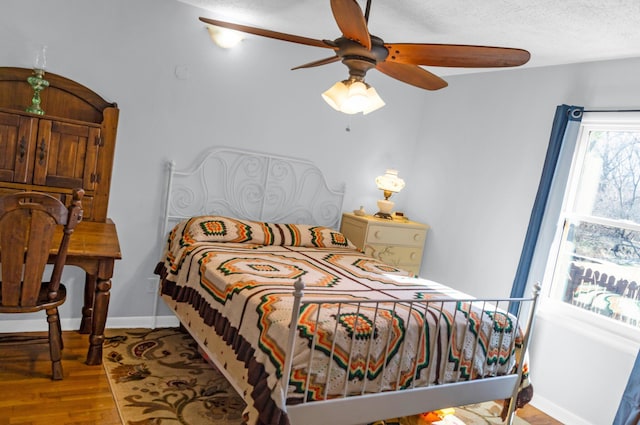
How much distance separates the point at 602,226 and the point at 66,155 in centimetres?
348

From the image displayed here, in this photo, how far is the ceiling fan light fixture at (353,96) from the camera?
2.18m

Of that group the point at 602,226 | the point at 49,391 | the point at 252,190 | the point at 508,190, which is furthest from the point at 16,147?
the point at 602,226

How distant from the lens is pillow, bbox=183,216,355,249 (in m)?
3.37

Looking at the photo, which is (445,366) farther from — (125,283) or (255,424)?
(125,283)

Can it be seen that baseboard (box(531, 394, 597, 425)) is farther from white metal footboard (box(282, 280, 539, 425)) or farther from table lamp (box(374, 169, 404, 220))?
table lamp (box(374, 169, 404, 220))

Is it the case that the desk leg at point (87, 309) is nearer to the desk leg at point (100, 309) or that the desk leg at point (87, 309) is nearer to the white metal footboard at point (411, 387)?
the desk leg at point (100, 309)

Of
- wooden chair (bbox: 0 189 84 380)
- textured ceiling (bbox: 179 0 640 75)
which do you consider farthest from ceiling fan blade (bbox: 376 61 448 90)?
wooden chair (bbox: 0 189 84 380)

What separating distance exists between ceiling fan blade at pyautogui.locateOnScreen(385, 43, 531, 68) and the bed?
107 centimetres

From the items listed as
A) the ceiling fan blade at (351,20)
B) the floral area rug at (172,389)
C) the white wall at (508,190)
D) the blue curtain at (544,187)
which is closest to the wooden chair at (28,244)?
the floral area rug at (172,389)

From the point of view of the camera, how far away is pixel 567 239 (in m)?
3.46

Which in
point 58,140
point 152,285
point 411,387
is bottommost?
point 152,285

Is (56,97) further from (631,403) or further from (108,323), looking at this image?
(631,403)

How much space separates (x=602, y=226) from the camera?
10.8 ft

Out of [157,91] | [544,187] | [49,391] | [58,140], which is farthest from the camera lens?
[157,91]
